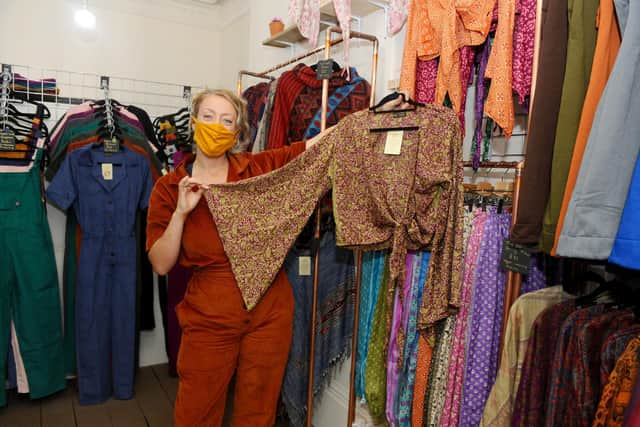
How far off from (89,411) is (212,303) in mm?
1570

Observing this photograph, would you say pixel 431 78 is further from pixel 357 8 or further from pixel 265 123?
pixel 265 123

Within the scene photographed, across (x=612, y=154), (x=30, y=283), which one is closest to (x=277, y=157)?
(x=612, y=154)

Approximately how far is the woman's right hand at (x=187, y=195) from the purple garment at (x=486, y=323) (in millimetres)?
1033

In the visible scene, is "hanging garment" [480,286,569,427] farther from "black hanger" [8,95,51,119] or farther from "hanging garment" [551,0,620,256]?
"black hanger" [8,95,51,119]

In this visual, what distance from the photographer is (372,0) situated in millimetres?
2195

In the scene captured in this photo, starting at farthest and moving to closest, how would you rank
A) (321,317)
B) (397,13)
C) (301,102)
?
(301,102) < (321,317) < (397,13)

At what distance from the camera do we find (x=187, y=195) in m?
1.65

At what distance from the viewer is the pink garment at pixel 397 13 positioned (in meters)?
2.10

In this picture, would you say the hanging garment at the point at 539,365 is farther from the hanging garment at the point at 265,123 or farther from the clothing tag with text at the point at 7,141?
the clothing tag with text at the point at 7,141

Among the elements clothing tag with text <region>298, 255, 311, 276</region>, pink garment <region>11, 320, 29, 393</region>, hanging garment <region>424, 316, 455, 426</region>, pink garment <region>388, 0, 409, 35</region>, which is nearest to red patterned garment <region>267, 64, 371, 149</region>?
pink garment <region>388, 0, 409, 35</region>

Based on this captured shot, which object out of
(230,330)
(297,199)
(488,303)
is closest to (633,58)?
(488,303)

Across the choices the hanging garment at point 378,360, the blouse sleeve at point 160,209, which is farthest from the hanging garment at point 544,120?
the blouse sleeve at point 160,209

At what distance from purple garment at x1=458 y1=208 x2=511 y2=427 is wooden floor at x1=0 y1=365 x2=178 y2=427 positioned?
179 centimetres

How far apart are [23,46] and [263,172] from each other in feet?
7.90
